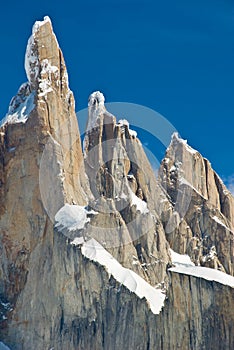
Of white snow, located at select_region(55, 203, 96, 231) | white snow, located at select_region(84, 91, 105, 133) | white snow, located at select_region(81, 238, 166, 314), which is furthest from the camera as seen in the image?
white snow, located at select_region(84, 91, 105, 133)

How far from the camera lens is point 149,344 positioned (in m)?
106

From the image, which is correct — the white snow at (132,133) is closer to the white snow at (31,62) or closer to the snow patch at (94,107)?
the snow patch at (94,107)

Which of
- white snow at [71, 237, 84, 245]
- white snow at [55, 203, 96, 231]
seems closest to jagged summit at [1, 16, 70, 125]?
white snow at [55, 203, 96, 231]

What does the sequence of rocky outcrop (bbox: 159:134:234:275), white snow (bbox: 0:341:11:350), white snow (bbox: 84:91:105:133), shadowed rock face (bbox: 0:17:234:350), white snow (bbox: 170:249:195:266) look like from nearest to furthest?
shadowed rock face (bbox: 0:17:234:350)
white snow (bbox: 0:341:11:350)
white snow (bbox: 170:249:195:266)
rocky outcrop (bbox: 159:134:234:275)
white snow (bbox: 84:91:105:133)

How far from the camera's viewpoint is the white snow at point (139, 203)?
397 ft

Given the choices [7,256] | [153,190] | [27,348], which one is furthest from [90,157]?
[27,348]

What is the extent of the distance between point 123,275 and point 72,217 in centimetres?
715

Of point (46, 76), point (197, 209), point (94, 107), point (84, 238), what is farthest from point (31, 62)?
point (197, 209)

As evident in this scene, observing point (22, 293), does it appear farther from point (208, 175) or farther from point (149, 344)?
point (208, 175)

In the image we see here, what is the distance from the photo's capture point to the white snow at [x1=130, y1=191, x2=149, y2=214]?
121 m

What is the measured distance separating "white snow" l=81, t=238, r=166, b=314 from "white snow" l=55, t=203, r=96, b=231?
1868mm

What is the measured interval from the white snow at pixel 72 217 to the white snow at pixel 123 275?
6.13 feet

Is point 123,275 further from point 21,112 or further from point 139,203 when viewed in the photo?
point 21,112

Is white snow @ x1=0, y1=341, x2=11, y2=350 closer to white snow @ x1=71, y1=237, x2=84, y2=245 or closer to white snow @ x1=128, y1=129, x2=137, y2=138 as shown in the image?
white snow @ x1=71, y1=237, x2=84, y2=245
